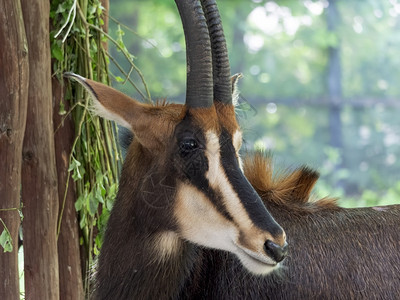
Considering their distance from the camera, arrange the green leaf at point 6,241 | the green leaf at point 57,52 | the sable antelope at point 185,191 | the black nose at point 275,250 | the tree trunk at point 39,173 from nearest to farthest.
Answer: the black nose at point 275,250 < the sable antelope at point 185,191 < the green leaf at point 6,241 < the tree trunk at point 39,173 < the green leaf at point 57,52

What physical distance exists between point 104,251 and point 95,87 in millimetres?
874

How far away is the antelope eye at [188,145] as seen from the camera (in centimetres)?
354

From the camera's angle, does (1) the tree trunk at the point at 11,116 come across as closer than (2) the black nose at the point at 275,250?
No

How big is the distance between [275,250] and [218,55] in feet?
3.57

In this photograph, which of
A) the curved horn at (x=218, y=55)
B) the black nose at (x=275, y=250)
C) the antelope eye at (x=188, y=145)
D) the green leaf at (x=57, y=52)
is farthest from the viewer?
the green leaf at (x=57, y=52)

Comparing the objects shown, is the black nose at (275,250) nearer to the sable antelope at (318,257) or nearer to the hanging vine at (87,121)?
the sable antelope at (318,257)

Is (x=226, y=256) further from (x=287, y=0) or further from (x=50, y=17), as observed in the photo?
(x=287, y=0)

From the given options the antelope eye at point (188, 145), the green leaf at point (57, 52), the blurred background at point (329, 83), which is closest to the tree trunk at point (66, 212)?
the green leaf at point (57, 52)

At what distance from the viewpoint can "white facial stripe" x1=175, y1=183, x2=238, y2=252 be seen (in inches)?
135

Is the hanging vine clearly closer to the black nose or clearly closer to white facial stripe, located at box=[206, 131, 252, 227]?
white facial stripe, located at box=[206, 131, 252, 227]

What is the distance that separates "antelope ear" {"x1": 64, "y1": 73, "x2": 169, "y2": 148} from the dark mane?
90cm

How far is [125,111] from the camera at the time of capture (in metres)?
3.64

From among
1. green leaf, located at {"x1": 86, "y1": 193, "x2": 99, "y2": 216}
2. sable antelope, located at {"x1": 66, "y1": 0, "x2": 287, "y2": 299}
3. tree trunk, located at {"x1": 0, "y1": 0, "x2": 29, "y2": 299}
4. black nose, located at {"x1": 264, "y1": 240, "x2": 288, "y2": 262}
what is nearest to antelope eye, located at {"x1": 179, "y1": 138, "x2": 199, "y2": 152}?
sable antelope, located at {"x1": 66, "y1": 0, "x2": 287, "y2": 299}

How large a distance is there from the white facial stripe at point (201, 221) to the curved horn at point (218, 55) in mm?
556
